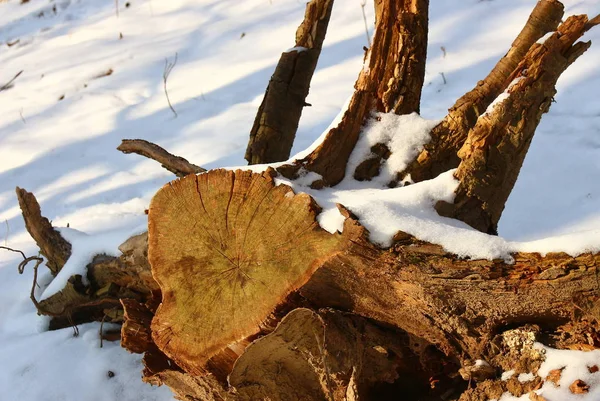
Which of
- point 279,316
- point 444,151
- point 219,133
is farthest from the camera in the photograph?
point 219,133

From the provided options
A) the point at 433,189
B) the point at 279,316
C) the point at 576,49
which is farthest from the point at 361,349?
the point at 576,49

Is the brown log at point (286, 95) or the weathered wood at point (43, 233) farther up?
the brown log at point (286, 95)

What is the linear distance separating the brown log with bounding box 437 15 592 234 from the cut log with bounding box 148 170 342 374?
524mm

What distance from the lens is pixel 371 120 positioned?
2.10 meters

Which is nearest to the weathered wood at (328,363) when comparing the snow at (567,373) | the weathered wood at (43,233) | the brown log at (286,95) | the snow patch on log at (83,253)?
the snow at (567,373)

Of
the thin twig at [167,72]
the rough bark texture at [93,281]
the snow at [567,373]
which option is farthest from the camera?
the thin twig at [167,72]

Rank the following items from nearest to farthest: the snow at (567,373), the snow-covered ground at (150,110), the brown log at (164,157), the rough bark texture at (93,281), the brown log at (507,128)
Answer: the snow at (567,373) → the brown log at (507,128) → the rough bark texture at (93,281) → the brown log at (164,157) → the snow-covered ground at (150,110)

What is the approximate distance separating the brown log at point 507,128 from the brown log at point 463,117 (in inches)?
5.3

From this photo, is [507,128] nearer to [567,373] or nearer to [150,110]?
[567,373]

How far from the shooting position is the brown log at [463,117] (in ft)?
6.62

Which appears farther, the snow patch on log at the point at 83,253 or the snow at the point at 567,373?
the snow patch on log at the point at 83,253

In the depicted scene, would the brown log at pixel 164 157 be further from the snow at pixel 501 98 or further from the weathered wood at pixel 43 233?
the snow at pixel 501 98

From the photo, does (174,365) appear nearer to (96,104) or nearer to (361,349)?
(361,349)

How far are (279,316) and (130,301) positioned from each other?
0.59m
